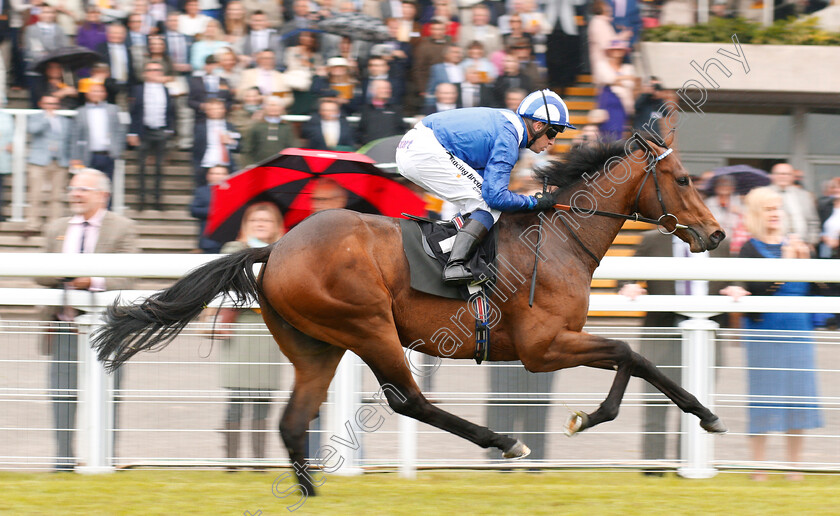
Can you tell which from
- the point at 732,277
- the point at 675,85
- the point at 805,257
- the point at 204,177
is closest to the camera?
the point at 732,277

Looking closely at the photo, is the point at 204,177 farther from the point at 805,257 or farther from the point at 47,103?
the point at 805,257

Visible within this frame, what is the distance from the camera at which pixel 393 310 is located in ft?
14.8

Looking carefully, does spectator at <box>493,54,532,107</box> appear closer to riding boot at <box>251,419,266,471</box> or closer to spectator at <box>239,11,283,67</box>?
spectator at <box>239,11,283,67</box>

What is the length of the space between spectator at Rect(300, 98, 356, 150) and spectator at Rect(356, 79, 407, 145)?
29cm

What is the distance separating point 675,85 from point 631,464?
703 centimetres

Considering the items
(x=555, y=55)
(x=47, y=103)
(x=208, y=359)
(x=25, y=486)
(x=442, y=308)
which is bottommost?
(x=25, y=486)

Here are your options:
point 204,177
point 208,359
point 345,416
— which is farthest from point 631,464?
point 204,177

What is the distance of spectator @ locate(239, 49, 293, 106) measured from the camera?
8914mm

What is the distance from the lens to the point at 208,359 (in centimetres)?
491

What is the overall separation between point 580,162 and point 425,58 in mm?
4796

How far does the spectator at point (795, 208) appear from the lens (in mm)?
7270

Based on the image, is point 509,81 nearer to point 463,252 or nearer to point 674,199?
point 674,199

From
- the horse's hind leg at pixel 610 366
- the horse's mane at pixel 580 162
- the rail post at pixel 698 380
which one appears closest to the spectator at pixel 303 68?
the horse's mane at pixel 580 162

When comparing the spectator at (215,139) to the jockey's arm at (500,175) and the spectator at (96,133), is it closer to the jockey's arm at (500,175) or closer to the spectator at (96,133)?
the spectator at (96,133)
